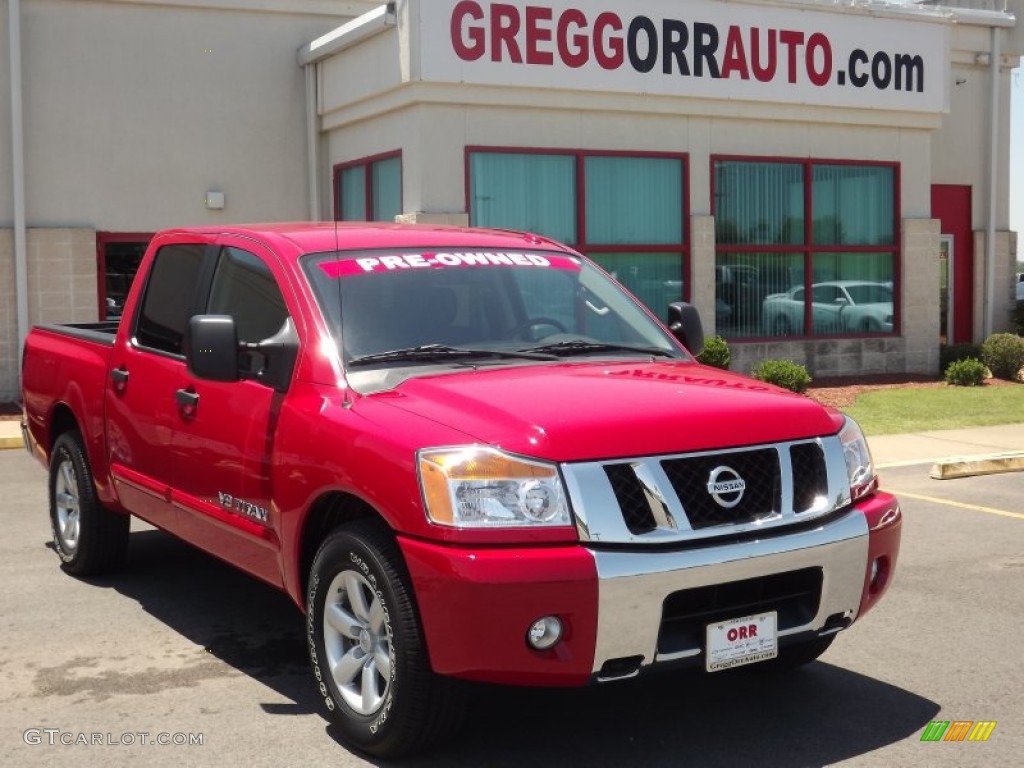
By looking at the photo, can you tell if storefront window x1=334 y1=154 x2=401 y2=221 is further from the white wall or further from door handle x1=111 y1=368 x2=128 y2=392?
door handle x1=111 y1=368 x2=128 y2=392

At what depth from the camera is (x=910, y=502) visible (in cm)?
995

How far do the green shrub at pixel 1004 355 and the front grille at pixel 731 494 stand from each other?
14917mm

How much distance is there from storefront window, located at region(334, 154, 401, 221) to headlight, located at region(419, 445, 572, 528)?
1194 centimetres

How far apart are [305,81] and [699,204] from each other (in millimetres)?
5268

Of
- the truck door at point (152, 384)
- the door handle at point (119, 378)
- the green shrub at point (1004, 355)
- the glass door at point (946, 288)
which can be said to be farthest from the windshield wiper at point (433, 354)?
the glass door at point (946, 288)

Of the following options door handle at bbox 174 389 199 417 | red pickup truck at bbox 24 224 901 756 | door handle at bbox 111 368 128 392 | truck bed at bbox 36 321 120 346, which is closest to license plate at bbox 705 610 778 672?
red pickup truck at bbox 24 224 901 756

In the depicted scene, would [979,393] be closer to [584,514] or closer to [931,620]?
[931,620]

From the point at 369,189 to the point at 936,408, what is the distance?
7225 millimetres

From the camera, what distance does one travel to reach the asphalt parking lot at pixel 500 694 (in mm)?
4828

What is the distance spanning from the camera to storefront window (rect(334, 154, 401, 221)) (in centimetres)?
1628

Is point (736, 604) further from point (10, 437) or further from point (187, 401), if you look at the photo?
point (10, 437)

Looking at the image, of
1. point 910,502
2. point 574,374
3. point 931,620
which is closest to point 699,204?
point 910,502

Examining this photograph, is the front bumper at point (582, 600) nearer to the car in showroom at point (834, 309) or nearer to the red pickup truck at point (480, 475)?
the red pickup truck at point (480, 475)

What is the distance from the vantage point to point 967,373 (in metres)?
17.8
